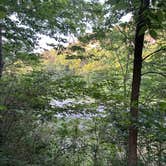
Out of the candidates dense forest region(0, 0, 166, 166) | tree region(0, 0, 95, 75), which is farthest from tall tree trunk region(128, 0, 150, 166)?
tree region(0, 0, 95, 75)

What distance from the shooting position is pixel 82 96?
3.98 meters

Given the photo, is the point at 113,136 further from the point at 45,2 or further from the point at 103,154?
the point at 45,2

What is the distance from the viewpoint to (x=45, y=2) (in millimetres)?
4773

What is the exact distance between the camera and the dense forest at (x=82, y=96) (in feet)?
11.6

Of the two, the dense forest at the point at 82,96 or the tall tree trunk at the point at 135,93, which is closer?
the tall tree trunk at the point at 135,93

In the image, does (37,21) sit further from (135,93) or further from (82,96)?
(135,93)

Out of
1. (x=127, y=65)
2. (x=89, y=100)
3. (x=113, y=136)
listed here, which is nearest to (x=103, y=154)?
(x=113, y=136)

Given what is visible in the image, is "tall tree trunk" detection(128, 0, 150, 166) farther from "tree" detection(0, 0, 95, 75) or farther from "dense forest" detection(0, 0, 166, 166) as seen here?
"tree" detection(0, 0, 95, 75)

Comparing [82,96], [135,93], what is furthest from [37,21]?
[135,93]

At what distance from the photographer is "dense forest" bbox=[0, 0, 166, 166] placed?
3531 mm

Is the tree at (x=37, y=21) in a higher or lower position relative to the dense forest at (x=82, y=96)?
higher

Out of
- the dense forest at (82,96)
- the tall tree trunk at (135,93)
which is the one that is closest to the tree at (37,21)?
the dense forest at (82,96)

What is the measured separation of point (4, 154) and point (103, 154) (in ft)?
6.45

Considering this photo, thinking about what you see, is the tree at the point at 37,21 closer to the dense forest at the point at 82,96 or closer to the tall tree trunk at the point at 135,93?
the dense forest at the point at 82,96
